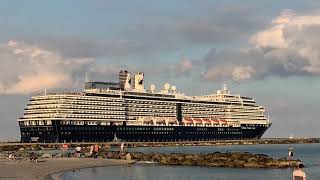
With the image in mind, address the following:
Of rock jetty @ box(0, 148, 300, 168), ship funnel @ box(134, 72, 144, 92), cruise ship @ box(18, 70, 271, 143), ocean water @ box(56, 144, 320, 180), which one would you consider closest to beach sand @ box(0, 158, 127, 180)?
ocean water @ box(56, 144, 320, 180)

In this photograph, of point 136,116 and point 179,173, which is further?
point 136,116

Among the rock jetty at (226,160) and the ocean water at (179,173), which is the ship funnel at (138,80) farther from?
the ocean water at (179,173)

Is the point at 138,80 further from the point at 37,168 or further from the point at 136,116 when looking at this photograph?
the point at 37,168

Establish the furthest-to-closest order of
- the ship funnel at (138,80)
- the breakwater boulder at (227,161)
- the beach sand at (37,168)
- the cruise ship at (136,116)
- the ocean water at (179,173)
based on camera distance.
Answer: the ship funnel at (138,80) → the cruise ship at (136,116) → the breakwater boulder at (227,161) → the ocean water at (179,173) → the beach sand at (37,168)

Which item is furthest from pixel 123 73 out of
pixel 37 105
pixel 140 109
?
pixel 37 105

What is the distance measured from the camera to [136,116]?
510ft

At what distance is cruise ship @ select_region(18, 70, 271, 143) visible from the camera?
140 meters

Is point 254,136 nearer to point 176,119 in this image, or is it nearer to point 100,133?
point 176,119

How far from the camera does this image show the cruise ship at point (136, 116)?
139875 millimetres

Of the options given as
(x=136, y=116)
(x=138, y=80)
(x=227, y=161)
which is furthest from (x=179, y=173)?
(x=138, y=80)

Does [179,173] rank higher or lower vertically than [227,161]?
lower

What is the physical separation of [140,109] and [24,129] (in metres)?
32.0

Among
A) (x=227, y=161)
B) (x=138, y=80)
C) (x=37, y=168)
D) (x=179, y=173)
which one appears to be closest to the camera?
(x=179, y=173)

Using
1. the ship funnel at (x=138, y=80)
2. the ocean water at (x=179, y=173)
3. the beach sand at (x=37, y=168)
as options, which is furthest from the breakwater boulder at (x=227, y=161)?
the ship funnel at (x=138, y=80)
